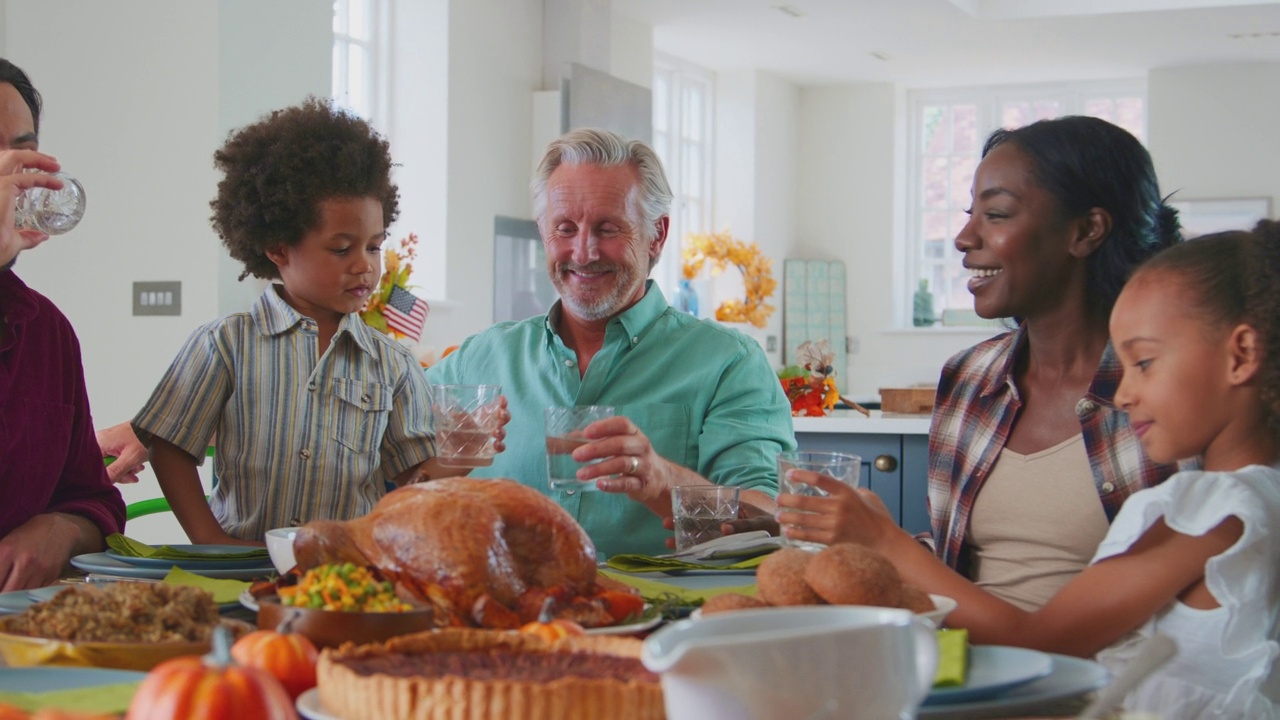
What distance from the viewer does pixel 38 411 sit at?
73.4 inches

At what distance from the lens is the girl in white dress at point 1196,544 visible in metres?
1.28

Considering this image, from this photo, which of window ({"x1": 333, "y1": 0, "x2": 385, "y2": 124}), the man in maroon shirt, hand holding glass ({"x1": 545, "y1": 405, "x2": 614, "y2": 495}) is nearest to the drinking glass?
the man in maroon shirt

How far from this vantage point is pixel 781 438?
238cm

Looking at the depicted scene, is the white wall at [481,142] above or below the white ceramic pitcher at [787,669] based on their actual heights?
above

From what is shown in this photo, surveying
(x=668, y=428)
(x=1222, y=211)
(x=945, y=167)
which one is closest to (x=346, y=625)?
(x=668, y=428)

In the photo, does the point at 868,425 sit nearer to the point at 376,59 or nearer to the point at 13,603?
the point at 13,603

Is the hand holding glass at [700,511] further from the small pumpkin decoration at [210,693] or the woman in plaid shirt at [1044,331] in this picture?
the small pumpkin decoration at [210,693]

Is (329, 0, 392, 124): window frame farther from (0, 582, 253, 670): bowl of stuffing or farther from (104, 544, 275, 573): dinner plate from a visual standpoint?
(0, 582, 253, 670): bowl of stuffing

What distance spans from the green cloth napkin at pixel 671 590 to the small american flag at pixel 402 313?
3.19 meters

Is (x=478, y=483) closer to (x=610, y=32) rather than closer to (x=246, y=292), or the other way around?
(x=246, y=292)

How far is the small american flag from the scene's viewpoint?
14.5 feet

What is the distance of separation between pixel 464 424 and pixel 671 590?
0.45 m

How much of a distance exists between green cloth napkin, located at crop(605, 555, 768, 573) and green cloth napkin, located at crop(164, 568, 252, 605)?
0.43m

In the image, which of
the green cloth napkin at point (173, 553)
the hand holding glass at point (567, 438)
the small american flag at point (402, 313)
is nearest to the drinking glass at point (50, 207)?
the green cloth napkin at point (173, 553)
